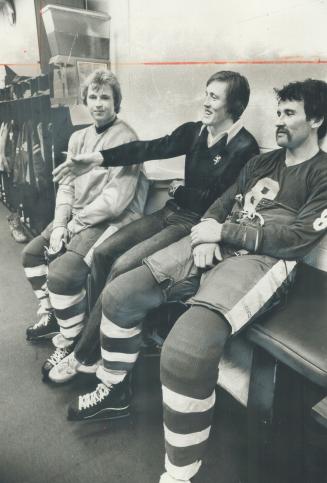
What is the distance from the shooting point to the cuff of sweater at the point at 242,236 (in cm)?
122

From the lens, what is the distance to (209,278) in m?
1.22

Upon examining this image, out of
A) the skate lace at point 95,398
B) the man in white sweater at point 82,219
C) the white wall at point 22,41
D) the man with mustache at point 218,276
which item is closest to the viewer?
the man with mustache at point 218,276

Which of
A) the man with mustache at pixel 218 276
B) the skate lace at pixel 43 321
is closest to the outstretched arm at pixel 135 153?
the man with mustache at pixel 218 276

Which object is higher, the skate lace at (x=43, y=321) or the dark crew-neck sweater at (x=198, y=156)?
the dark crew-neck sweater at (x=198, y=156)

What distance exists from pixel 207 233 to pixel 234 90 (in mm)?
667

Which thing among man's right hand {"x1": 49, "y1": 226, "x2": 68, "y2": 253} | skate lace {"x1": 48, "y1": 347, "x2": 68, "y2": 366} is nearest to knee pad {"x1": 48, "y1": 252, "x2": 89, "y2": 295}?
man's right hand {"x1": 49, "y1": 226, "x2": 68, "y2": 253}

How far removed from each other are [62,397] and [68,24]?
2.47m

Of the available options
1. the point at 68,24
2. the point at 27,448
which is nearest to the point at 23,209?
the point at 68,24

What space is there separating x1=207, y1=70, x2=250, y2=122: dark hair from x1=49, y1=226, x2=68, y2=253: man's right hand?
0.99 m

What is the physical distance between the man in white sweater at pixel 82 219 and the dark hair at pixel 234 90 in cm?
53

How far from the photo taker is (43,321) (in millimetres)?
2006

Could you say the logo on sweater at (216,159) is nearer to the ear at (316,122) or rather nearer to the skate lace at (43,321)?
the ear at (316,122)

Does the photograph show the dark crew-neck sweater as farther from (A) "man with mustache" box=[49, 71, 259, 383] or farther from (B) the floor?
(B) the floor

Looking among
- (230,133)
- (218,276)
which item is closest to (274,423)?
(218,276)
